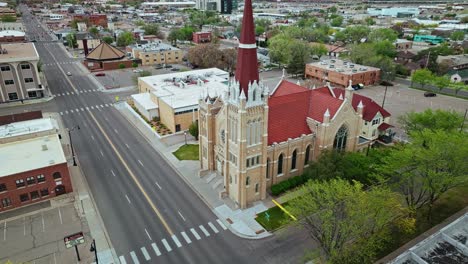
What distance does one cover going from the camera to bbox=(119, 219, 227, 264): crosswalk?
37250 millimetres

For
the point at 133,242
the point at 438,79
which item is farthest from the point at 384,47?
the point at 133,242

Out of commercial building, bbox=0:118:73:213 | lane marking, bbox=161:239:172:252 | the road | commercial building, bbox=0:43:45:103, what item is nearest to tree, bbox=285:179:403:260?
the road

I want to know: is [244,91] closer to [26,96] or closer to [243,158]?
[243,158]

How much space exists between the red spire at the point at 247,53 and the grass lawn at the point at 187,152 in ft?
76.4

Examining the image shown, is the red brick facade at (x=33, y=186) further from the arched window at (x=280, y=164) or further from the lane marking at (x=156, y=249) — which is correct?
the arched window at (x=280, y=164)

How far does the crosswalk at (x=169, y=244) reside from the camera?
37.2 metres

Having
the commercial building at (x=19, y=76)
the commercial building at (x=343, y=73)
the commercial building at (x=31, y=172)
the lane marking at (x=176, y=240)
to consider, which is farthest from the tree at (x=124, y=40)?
the lane marking at (x=176, y=240)

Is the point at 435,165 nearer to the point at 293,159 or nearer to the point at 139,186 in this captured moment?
the point at 293,159

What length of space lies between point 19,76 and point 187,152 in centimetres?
5868

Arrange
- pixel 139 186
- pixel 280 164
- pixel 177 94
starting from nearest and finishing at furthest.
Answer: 1. pixel 280 164
2. pixel 139 186
3. pixel 177 94

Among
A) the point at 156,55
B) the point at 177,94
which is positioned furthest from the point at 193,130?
the point at 156,55

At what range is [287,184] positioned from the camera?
49.2m

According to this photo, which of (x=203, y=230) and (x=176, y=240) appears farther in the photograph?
(x=203, y=230)

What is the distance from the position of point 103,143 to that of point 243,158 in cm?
3556
